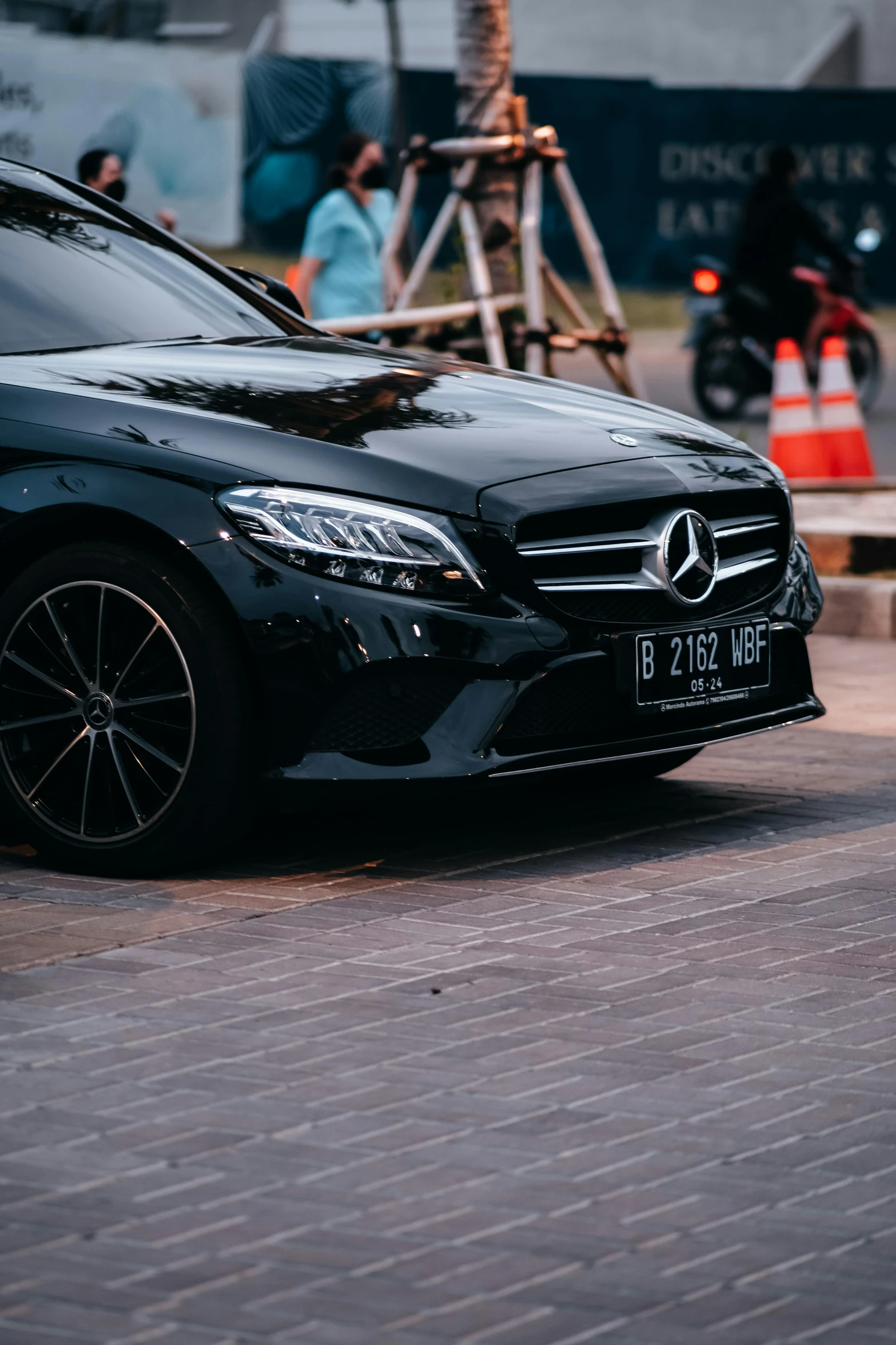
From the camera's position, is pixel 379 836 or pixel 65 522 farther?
pixel 379 836

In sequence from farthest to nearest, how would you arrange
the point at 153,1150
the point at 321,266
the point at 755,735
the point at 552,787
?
the point at 321,266 → the point at 755,735 → the point at 552,787 → the point at 153,1150

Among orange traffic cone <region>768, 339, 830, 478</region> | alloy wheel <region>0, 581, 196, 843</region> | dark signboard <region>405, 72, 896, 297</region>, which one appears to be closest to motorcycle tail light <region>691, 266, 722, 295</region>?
orange traffic cone <region>768, 339, 830, 478</region>

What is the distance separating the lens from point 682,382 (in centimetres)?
2119

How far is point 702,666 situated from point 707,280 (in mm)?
11696

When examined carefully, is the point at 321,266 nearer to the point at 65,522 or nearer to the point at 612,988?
the point at 65,522

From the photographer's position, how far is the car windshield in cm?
624

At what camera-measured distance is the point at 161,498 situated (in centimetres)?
542

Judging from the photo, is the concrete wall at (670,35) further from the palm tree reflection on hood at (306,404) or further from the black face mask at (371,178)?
the palm tree reflection on hood at (306,404)

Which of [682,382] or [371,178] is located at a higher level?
[371,178]

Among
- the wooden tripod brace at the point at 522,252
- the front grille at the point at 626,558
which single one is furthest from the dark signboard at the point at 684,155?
the front grille at the point at 626,558

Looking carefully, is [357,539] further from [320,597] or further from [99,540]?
[99,540]

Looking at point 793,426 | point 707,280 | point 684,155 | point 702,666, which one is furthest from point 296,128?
point 702,666

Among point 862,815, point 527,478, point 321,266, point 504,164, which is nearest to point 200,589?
point 527,478

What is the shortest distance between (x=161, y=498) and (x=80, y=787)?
70 centimetres
